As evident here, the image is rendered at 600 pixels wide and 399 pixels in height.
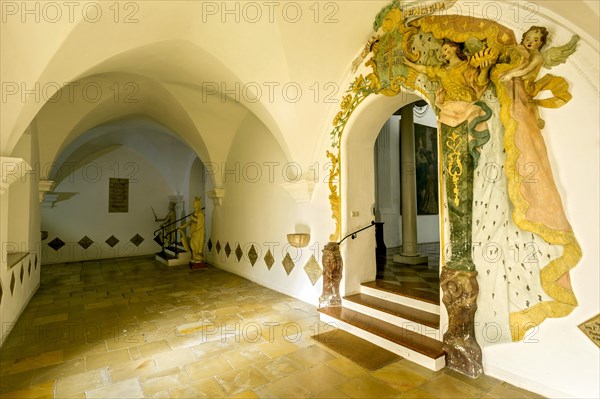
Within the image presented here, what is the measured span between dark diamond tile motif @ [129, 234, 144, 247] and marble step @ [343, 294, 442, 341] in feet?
28.0

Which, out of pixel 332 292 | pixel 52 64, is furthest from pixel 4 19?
pixel 332 292

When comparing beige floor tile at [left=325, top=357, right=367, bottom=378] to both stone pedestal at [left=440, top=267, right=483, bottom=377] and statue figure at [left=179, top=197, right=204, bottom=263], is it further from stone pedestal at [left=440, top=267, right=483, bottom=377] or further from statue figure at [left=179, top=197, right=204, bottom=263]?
statue figure at [left=179, top=197, right=204, bottom=263]

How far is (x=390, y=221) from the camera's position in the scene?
780 cm

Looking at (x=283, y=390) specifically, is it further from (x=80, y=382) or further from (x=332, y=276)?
(x=332, y=276)

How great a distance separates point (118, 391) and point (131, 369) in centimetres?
33

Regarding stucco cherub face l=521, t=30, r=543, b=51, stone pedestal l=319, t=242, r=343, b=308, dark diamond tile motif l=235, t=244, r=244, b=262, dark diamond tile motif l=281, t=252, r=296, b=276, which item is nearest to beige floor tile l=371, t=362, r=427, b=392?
stone pedestal l=319, t=242, r=343, b=308

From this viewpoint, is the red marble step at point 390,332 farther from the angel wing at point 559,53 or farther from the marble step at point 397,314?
the angel wing at point 559,53

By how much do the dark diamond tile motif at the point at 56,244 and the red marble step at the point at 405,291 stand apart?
909cm

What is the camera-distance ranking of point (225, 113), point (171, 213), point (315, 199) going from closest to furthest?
point (315, 199), point (225, 113), point (171, 213)

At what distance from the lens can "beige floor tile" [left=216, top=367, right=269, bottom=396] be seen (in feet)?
7.28

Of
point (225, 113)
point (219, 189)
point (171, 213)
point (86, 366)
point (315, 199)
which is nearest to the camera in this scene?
point (86, 366)

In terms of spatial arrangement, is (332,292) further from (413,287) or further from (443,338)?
(443,338)

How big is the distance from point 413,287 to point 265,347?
1911 millimetres

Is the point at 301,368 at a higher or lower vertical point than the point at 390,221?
lower
